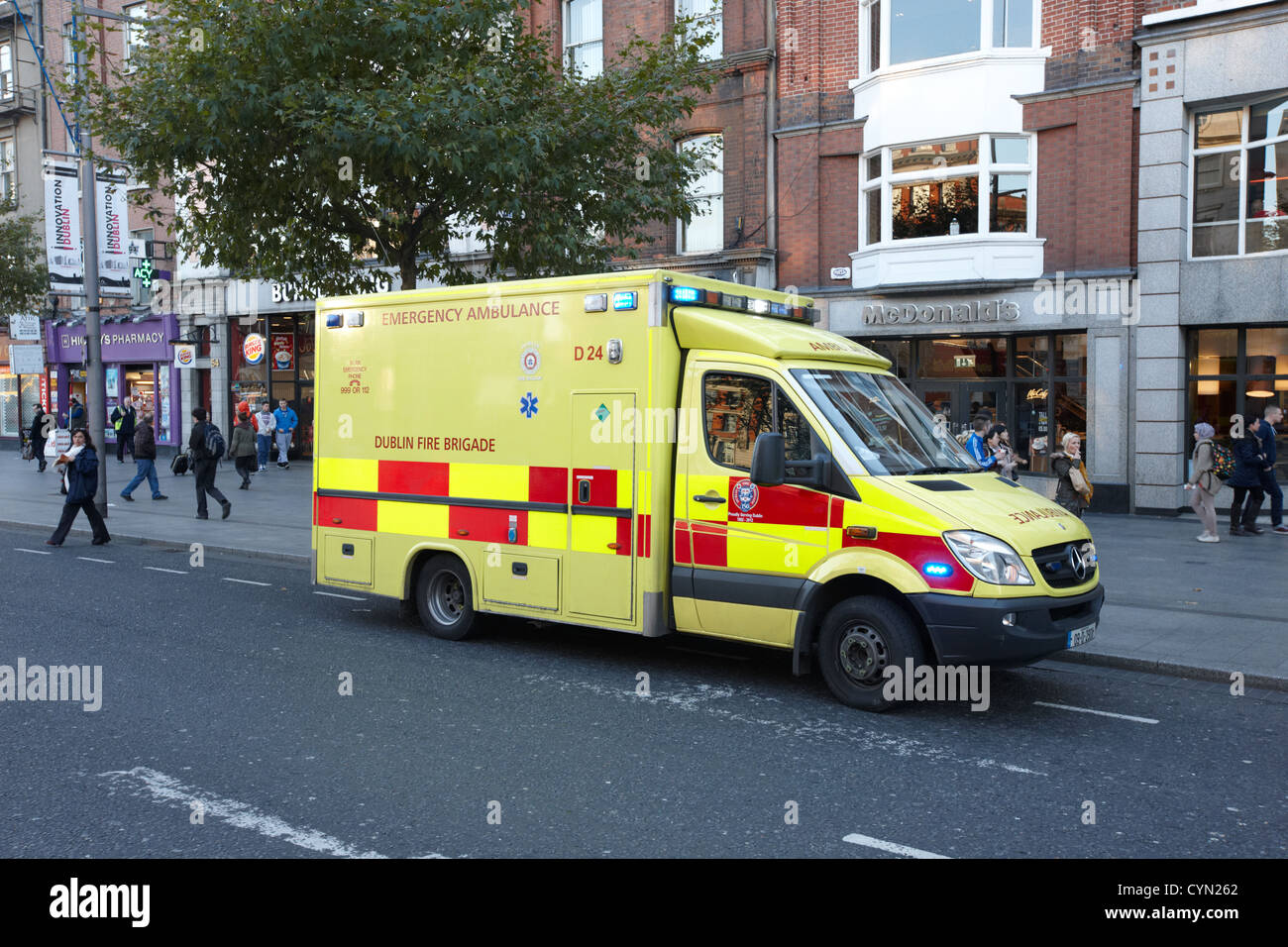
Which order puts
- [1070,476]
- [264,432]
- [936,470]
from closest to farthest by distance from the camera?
[936,470] < [1070,476] < [264,432]

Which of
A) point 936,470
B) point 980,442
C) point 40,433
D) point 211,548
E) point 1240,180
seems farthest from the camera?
point 40,433

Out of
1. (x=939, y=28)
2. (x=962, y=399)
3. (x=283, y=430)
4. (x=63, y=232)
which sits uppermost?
(x=939, y=28)

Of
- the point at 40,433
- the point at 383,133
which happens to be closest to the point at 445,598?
the point at 383,133

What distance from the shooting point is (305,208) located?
13.5m

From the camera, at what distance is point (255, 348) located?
96.0 ft

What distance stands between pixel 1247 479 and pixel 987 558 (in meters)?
11.0

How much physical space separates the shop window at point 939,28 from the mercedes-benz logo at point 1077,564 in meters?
14.2

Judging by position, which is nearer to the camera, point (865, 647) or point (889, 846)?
Answer: point (889, 846)

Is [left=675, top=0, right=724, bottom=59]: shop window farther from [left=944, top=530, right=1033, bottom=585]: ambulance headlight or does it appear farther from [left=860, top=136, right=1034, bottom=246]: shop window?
[left=944, top=530, right=1033, bottom=585]: ambulance headlight

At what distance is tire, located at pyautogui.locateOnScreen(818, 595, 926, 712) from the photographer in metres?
6.56

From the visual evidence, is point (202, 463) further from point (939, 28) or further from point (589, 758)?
point (939, 28)

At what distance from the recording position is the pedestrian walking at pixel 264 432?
86.7 feet

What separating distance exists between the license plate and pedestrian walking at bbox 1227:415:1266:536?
9961mm
